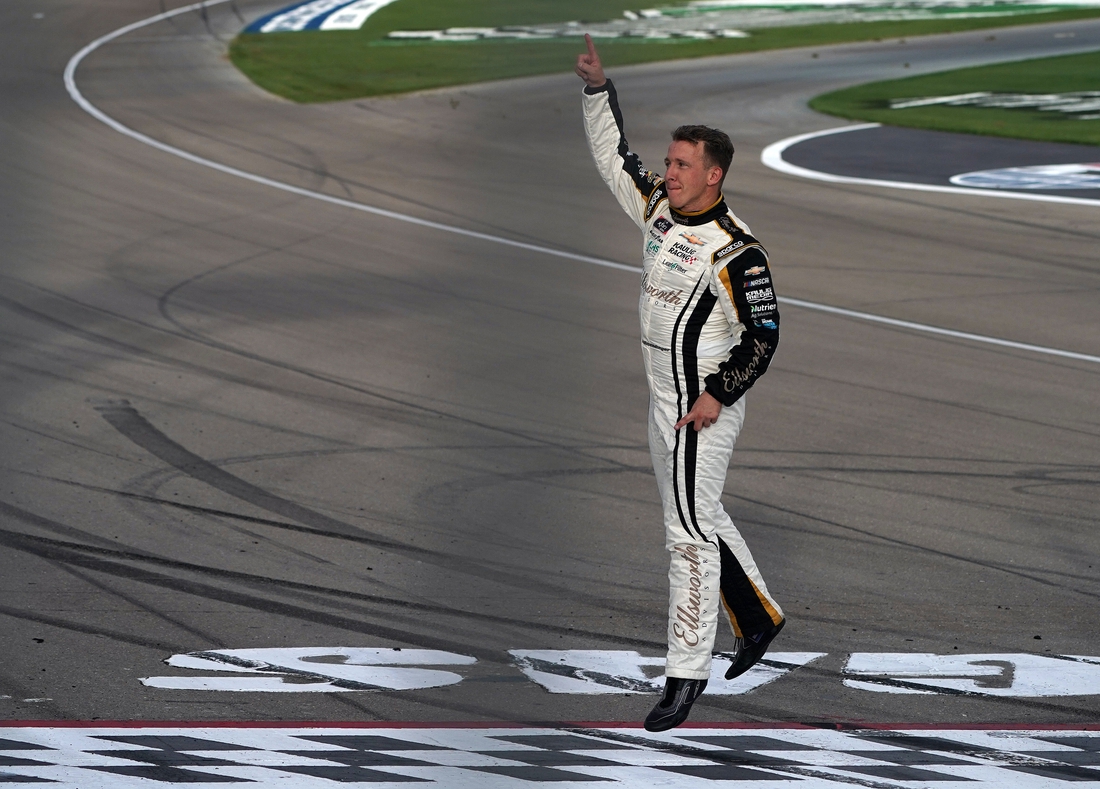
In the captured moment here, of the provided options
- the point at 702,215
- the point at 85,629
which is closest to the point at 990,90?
the point at 702,215

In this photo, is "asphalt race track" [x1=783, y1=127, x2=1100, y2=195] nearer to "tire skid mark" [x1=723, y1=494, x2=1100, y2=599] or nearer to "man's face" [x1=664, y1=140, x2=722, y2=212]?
"tire skid mark" [x1=723, y1=494, x2=1100, y2=599]

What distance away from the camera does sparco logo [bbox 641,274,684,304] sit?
4.79m

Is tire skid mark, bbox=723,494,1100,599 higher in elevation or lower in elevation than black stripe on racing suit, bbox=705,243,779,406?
lower

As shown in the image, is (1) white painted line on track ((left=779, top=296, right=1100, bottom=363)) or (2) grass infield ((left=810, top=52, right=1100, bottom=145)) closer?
(1) white painted line on track ((left=779, top=296, right=1100, bottom=363))

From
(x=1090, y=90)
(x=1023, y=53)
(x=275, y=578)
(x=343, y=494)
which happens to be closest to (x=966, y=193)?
(x=1090, y=90)

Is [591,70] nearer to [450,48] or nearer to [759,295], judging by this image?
[759,295]

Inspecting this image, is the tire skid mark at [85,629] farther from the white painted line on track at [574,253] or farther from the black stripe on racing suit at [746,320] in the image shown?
the white painted line on track at [574,253]

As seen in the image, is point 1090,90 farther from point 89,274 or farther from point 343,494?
point 343,494

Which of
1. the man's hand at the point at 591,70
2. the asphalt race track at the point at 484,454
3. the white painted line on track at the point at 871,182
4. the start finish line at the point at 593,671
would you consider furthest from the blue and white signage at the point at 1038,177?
the man's hand at the point at 591,70

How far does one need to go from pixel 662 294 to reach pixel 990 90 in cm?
2047

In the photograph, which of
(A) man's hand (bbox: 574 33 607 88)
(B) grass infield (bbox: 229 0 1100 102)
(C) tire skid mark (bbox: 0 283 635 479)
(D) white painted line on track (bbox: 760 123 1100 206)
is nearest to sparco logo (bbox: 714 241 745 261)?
(A) man's hand (bbox: 574 33 607 88)

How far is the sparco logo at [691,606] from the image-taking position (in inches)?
188

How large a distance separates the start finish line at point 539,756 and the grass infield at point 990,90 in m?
15.8

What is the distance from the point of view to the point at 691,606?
480cm
